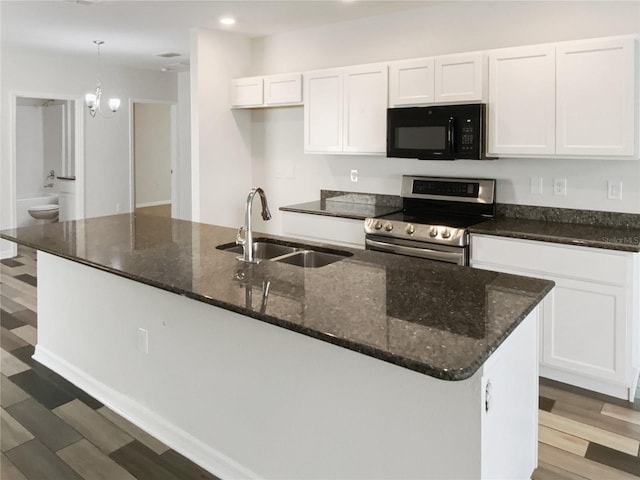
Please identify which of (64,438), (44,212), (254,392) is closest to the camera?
(254,392)

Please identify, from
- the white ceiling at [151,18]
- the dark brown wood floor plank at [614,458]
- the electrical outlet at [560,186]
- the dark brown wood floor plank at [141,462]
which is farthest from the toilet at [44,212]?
the dark brown wood floor plank at [614,458]

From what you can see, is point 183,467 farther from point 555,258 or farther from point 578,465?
point 555,258

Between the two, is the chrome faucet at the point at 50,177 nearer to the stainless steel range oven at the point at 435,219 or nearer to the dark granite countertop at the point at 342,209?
the dark granite countertop at the point at 342,209

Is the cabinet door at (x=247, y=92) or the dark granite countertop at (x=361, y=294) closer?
the dark granite countertop at (x=361, y=294)

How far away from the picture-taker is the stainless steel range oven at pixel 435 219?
3311 mm

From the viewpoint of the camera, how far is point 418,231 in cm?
345

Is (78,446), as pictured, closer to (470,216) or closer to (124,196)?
(470,216)

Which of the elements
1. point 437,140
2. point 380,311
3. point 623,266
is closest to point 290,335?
point 380,311

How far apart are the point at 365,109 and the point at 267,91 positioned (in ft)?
3.50

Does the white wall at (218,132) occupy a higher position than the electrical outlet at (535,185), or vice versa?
the white wall at (218,132)

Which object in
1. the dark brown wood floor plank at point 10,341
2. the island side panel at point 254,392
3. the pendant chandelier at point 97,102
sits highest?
the pendant chandelier at point 97,102

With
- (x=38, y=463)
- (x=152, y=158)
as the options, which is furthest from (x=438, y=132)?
(x=152, y=158)

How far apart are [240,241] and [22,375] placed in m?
1.79

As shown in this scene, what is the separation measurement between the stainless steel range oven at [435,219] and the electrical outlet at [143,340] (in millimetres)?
1733
